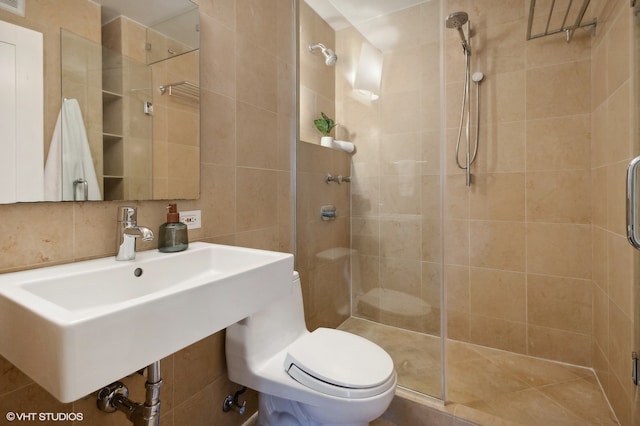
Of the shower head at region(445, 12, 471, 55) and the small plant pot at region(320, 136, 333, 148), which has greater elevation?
the shower head at region(445, 12, 471, 55)

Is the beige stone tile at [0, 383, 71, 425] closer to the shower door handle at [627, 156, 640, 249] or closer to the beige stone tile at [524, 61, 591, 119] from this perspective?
the shower door handle at [627, 156, 640, 249]

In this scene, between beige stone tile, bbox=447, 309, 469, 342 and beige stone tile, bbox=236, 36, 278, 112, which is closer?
beige stone tile, bbox=236, 36, 278, 112

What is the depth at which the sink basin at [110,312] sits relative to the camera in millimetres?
483

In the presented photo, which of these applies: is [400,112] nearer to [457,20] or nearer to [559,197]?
[457,20]

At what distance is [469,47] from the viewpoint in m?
1.95

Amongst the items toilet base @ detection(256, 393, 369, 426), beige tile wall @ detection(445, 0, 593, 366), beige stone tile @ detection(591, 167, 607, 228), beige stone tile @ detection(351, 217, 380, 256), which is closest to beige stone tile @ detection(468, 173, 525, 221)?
beige tile wall @ detection(445, 0, 593, 366)

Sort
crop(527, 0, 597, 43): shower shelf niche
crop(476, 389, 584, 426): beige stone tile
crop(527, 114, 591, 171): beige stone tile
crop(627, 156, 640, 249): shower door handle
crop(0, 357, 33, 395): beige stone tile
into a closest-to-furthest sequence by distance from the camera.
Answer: crop(0, 357, 33, 395): beige stone tile → crop(627, 156, 640, 249): shower door handle → crop(476, 389, 584, 426): beige stone tile → crop(527, 0, 597, 43): shower shelf niche → crop(527, 114, 591, 171): beige stone tile

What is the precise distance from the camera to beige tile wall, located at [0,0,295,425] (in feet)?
2.62

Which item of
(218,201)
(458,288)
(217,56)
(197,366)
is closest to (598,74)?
(458,288)

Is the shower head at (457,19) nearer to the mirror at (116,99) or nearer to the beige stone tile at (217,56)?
the beige stone tile at (217,56)

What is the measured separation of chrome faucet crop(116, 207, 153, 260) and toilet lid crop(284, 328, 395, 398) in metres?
0.68

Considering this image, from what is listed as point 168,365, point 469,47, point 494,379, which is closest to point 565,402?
point 494,379

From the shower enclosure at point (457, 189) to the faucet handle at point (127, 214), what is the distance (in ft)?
3.16

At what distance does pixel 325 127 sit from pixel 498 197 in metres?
1.20
